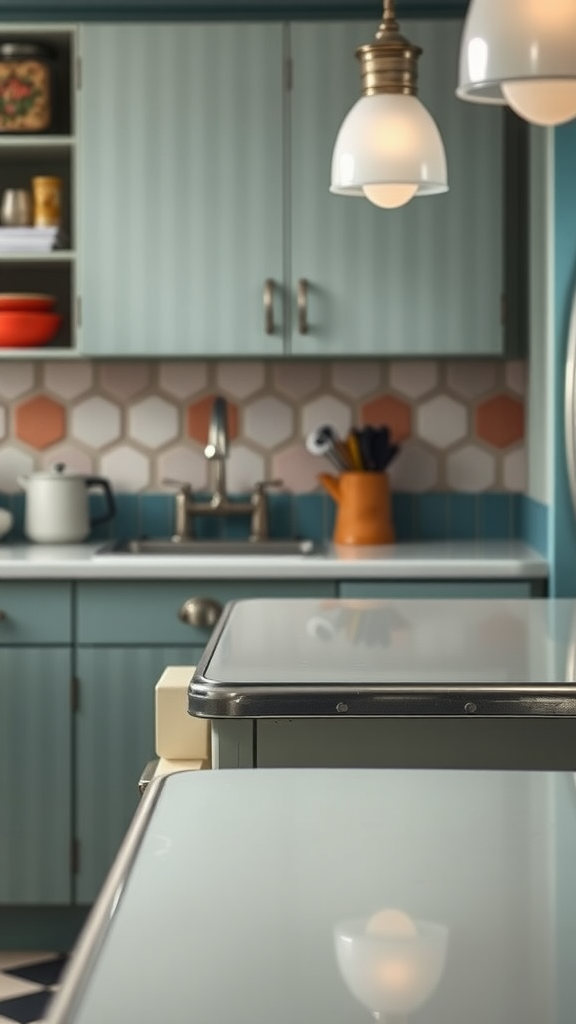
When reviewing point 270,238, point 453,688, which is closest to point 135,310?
point 270,238

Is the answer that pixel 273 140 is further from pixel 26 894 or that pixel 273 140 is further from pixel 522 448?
pixel 26 894

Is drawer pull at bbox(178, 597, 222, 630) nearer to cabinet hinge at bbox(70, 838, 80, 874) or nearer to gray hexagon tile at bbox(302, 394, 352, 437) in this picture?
cabinet hinge at bbox(70, 838, 80, 874)

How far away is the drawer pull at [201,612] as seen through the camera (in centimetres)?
340

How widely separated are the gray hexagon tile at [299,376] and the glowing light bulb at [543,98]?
2.36 m

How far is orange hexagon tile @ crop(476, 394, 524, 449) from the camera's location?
3.99m

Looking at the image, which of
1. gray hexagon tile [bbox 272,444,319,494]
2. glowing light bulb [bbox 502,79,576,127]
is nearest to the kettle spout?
gray hexagon tile [bbox 272,444,319,494]

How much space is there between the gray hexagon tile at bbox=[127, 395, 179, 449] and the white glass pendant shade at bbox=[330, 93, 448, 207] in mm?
1928

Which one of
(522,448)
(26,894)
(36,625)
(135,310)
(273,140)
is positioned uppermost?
(273,140)

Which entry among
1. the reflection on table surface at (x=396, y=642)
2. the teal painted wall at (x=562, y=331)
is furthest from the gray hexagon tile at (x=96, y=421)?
the reflection on table surface at (x=396, y=642)

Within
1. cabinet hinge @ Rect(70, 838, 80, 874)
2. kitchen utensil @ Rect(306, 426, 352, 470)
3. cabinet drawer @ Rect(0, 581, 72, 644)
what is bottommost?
cabinet hinge @ Rect(70, 838, 80, 874)

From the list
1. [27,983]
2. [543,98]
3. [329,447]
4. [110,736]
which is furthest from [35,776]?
[543,98]

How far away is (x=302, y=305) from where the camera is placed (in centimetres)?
364

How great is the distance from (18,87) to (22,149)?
0.48 ft

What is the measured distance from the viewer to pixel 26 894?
348 cm
